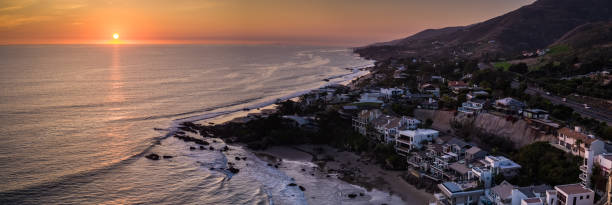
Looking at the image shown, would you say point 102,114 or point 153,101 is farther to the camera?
point 153,101

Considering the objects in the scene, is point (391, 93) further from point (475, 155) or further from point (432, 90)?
point (475, 155)

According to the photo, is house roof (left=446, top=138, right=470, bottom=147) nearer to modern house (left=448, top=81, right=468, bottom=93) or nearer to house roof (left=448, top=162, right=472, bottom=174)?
house roof (left=448, top=162, right=472, bottom=174)

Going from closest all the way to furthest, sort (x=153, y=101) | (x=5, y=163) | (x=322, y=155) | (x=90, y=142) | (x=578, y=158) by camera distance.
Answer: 1. (x=578, y=158)
2. (x=5, y=163)
3. (x=322, y=155)
4. (x=90, y=142)
5. (x=153, y=101)

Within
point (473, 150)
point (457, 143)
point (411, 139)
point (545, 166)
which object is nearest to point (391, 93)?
point (411, 139)

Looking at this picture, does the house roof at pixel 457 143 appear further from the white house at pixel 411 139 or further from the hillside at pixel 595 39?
the hillside at pixel 595 39

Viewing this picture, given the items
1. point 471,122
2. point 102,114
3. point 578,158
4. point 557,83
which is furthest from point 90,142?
point 557,83

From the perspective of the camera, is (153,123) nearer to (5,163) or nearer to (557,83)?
(5,163)

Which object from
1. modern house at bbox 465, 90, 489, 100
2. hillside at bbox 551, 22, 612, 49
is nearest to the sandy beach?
modern house at bbox 465, 90, 489, 100
